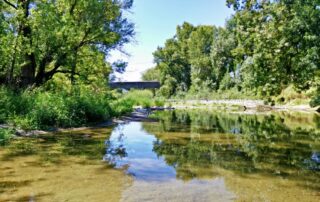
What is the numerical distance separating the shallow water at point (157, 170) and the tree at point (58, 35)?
311 inches

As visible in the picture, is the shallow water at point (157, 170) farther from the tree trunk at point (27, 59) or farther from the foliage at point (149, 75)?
the foliage at point (149, 75)

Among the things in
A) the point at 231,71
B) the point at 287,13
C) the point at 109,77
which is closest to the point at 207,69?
the point at 231,71

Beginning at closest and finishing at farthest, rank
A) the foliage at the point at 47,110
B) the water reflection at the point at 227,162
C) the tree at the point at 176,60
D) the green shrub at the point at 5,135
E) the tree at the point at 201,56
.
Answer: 1. the water reflection at the point at 227,162
2. the green shrub at the point at 5,135
3. the foliage at the point at 47,110
4. the tree at the point at 201,56
5. the tree at the point at 176,60

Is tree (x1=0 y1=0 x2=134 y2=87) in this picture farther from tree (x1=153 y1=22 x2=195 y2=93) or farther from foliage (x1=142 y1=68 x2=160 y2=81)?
foliage (x1=142 y1=68 x2=160 y2=81)

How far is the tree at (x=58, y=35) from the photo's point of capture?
16964mm

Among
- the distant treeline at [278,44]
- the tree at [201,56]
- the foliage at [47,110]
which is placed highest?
the tree at [201,56]

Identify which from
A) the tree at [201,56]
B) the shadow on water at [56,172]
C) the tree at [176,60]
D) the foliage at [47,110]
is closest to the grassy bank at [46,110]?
the foliage at [47,110]

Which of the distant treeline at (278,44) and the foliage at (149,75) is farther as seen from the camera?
the foliage at (149,75)

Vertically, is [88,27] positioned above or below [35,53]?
above

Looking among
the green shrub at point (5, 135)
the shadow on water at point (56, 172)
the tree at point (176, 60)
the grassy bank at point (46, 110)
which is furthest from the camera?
the tree at point (176, 60)

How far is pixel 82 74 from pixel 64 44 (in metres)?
2.94

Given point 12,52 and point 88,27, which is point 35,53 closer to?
point 12,52

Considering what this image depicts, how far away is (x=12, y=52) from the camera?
16359 millimetres

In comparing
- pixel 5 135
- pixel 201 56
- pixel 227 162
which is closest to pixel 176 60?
pixel 201 56
